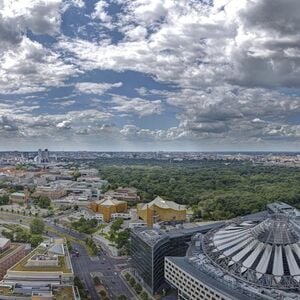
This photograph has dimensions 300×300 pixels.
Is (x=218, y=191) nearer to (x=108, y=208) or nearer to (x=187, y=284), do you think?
(x=108, y=208)

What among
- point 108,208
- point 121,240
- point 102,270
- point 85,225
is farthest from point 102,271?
point 108,208

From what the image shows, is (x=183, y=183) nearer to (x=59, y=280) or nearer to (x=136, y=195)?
(x=136, y=195)

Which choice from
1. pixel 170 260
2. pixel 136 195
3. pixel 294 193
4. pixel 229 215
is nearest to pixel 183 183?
pixel 136 195

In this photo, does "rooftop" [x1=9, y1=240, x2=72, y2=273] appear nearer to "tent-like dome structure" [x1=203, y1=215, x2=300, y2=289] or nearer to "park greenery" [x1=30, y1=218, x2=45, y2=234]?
"tent-like dome structure" [x1=203, y1=215, x2=300, y2=289]

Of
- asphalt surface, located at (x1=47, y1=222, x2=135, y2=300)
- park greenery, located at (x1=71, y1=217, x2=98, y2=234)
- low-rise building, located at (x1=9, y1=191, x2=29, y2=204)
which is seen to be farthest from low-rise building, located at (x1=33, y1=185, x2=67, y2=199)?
asphalt surface, located at (x1=47, y1=222, x2=135, y2=300)

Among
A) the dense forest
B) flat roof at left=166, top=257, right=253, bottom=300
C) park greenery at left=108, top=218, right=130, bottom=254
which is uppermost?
the dense forest

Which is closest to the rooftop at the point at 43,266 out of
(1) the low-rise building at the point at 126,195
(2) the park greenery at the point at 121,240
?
(2) the park greenery at the point at 121,240
